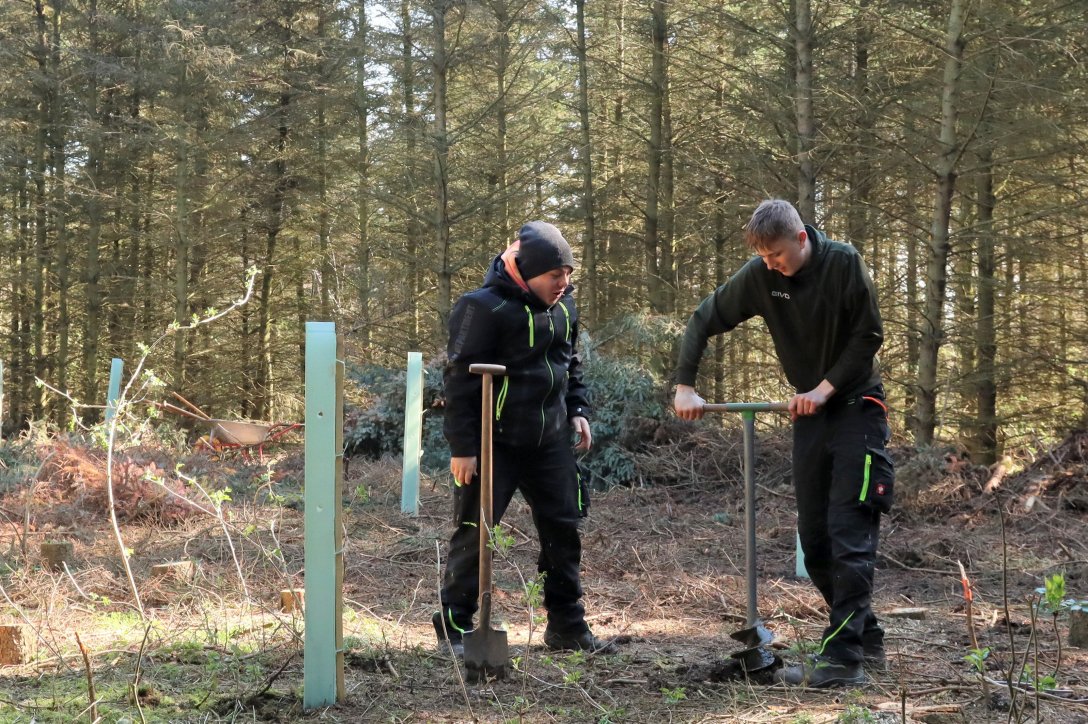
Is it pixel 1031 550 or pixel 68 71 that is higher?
pixel 68 71

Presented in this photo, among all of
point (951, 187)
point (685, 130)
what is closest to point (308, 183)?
point (685, 130)

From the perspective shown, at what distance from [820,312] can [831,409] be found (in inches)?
16.0

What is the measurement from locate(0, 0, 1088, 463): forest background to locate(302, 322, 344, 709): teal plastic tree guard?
4.98 m

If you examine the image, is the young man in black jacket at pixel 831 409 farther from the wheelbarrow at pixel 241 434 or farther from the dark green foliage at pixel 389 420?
the wheelbarrow at pixel 241 434

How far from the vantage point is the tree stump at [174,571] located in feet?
17.4

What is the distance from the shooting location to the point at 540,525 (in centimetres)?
432

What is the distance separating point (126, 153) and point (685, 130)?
12.2m

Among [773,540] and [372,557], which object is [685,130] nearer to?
[773,540]

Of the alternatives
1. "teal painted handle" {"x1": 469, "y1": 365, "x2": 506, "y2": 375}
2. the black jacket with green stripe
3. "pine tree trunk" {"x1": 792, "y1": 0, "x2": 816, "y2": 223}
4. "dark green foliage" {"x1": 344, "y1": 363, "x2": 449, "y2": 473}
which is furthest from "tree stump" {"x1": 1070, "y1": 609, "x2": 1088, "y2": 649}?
"dark green foliage" {"x1": 344, "y1": 363, "x2": 449, "y2": 473}

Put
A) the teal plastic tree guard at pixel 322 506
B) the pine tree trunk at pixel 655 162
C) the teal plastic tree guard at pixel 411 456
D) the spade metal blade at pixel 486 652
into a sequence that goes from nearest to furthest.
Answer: the teal plastic tree guard at pixel 322 506
the spade metal blade at pixel 486 652
the teal plastic tree guard at pixel 411 456
the pine tree trunk at pixel 655 162

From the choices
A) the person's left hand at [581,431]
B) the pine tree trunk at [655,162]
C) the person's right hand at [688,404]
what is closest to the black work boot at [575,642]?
the person's left hand at [581,431]

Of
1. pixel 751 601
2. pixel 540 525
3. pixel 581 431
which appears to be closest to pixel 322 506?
pixel 540 525

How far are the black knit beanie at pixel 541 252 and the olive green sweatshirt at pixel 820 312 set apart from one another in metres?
0.74

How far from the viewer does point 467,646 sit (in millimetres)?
3727
